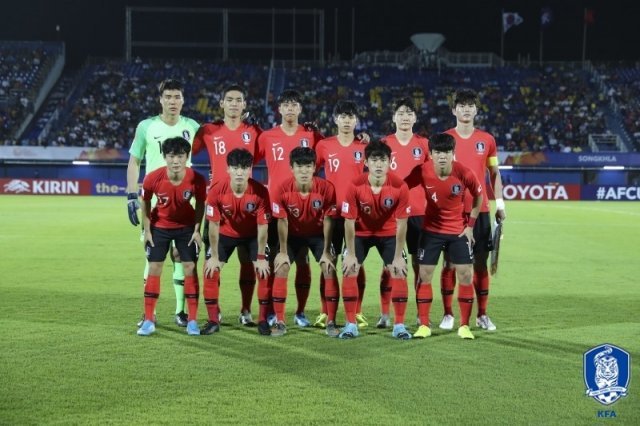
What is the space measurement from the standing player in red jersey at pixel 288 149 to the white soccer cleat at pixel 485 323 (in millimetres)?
1560

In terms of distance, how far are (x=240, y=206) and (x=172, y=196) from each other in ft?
2.08

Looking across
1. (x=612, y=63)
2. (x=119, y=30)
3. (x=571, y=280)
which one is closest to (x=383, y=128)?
(x=612, y=63)

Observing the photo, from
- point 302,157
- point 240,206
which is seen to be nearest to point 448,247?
point 302,157

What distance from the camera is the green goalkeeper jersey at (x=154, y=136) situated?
24.2 ft

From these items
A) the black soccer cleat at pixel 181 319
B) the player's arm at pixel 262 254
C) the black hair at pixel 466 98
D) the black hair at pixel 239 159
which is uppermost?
the black hair at pixel 466 98

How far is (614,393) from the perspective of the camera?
15.1 ft

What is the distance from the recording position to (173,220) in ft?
22.4

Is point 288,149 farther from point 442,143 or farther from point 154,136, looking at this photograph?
point 442,143

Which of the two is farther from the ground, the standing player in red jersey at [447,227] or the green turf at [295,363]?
the standing player in red jersey at [447,227]

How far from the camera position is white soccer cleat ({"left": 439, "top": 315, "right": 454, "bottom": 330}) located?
706 cm

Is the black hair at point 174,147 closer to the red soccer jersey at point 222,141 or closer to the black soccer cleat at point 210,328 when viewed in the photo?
the red soccer jersey at point 222,141

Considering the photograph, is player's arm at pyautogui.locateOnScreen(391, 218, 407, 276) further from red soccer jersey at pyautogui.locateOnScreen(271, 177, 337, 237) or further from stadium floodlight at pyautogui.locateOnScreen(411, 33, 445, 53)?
stadium floodlight at pyautogui.locateOnScreen(411, 33, 445, 53)

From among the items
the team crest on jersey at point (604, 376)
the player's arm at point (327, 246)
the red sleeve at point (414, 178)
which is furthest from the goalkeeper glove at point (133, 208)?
the team crest on jersey at point (604, 376)

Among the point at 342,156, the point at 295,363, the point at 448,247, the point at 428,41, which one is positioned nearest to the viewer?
the point at 295,363
